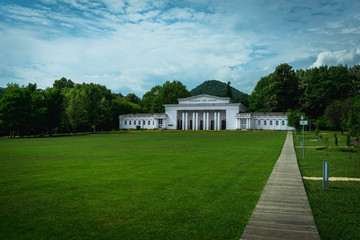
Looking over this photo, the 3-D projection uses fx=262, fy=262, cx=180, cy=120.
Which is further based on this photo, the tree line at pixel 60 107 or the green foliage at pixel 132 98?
the green foliage at pixel 132 98

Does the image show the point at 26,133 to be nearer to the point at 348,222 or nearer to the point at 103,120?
the point at 103,120

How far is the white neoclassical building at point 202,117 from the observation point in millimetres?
86562

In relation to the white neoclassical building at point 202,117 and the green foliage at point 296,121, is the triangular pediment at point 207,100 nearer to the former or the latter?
the white neoclassical building at point 202,117

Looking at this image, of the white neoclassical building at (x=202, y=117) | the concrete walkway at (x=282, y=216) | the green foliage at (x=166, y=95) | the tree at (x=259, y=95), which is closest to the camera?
the concrete walkway at (x=282, y=216)

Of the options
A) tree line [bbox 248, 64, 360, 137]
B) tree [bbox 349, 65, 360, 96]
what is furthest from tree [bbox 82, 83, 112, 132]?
tree [bbox 349, 65, 360, 96]

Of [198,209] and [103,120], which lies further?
[103,120]

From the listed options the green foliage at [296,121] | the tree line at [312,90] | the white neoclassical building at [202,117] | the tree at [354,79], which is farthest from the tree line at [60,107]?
the tree at [354,79]

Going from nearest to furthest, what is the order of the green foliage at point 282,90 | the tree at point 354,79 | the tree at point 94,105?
the tree at point 354,79 < the tree at point 94,105 < the green foliage at point 282,90

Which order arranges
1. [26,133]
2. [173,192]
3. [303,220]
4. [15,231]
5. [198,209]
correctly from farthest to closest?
[26,133], [173,192], [198,209], [303,220], [15,231]

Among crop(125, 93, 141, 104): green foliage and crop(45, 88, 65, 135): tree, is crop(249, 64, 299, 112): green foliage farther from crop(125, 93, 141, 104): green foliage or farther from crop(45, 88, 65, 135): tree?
crop(125, 93, 141, 104): green foliage

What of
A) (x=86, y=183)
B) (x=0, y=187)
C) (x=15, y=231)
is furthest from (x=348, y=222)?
(x=0, y=187)

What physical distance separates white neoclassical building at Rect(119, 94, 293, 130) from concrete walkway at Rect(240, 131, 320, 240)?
7949 centimetres

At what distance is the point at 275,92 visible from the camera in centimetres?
8694

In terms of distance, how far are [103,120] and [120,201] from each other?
81287 millimetres
